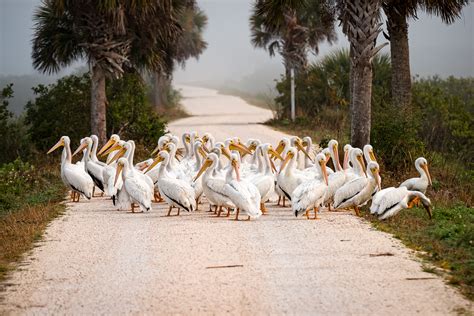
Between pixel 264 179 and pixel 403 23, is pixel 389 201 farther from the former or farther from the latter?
pixel 403 23

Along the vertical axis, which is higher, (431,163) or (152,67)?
(152,67)

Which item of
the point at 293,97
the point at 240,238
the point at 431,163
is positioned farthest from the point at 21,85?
the point at 240,238

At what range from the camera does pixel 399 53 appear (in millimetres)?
21000

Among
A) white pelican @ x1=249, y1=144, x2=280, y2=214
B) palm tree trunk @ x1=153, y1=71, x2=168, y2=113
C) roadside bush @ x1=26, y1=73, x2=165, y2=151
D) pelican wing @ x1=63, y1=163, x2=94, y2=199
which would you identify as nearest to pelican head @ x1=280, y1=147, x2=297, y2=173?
white pelican @ x1=249, y1=144, x2=280, y2=214

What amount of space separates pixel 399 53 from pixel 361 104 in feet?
11.7

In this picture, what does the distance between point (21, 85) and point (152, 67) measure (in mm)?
65724

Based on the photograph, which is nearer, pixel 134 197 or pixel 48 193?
pixel 134 197

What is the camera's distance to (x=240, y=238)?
10.8 meters

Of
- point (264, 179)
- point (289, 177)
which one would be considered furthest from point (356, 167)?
point (264, 179)

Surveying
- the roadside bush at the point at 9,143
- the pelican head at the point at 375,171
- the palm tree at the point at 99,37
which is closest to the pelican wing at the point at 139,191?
the pelican head at the point at 375,171

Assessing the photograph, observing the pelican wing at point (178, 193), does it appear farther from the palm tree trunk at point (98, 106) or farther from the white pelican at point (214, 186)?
the palm tree trunk at point (98, 106)

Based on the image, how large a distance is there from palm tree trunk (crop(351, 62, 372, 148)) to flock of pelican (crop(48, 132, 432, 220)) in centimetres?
250

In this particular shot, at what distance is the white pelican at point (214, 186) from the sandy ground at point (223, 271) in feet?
1.05

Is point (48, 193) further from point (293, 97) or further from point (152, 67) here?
point (293, 97)
